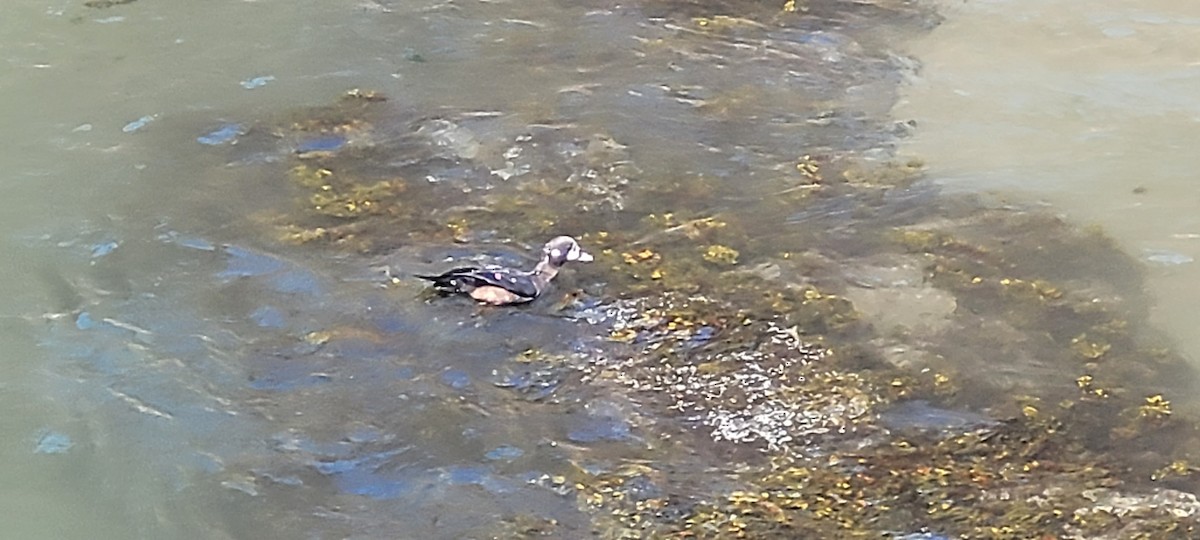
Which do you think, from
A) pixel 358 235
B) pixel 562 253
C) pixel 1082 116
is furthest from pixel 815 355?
pixel 1082 116

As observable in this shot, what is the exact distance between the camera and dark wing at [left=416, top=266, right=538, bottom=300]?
6.32 meters

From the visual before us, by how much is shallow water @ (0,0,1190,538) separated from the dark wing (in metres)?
0.14

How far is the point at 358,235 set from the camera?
23.1ft

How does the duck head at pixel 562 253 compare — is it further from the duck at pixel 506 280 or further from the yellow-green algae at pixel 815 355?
the yellow-green algae at pixel 815 355

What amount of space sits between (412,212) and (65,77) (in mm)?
3170

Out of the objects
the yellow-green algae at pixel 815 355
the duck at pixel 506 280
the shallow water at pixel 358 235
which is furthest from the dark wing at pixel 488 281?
the yellow-green algae at pixel 815 355

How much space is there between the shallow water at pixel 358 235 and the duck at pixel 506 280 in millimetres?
118

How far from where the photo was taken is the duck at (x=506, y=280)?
632cm

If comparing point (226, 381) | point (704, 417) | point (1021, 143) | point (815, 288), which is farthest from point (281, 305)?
point (1021, 143)

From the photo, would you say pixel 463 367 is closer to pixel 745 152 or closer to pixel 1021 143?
pixel 745 152

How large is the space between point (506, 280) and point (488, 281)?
0.09 meters

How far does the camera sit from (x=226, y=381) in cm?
593

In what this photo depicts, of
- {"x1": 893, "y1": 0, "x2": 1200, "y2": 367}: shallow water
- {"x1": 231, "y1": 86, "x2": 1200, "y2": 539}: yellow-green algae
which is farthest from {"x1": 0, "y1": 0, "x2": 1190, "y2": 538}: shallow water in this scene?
{"x1": 893, "y1": 0, "x2": 1200, "y2": 367}: shallow water

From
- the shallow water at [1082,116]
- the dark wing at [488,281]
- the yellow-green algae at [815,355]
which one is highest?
the shallow water at [1082,116]
